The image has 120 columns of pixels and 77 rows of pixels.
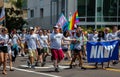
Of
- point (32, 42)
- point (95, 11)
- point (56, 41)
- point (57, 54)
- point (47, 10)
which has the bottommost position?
point (57, 54)

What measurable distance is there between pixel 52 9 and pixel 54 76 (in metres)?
46.9

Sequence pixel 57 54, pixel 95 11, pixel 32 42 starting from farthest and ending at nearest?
pixel 95 11
pixel 32 42
pixel 57 54

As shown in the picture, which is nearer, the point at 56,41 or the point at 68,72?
the point at 68,72

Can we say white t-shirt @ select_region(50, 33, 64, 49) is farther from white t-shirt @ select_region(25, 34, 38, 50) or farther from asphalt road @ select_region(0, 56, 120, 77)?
white t-shirt @ select_region(25, 34, 38, 50)

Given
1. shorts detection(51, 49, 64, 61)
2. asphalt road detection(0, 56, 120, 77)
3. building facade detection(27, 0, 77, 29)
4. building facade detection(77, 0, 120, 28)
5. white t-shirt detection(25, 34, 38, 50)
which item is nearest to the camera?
asphalt road detection(0, 56, 120, 77)

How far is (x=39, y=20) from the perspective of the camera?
69438mm

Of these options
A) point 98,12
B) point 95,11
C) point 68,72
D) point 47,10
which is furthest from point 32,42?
point 47,10

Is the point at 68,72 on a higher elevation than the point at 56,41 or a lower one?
lower

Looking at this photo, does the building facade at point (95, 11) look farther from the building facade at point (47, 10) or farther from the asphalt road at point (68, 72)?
the asphalt road at point (68, 72)

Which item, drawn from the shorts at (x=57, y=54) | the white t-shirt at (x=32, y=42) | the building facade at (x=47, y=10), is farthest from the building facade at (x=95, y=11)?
the shorts at (x=57, y=54)

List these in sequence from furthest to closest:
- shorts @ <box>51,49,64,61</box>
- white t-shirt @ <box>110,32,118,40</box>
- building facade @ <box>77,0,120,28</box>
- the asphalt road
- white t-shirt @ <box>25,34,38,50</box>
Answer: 1. building facade @ <box>77,0,120,28</box>
2. white t-shirt @ <box>110,32,118,40</box>
3. white t-shirt @ <box>25,34,38,50</box>
4. shorts @ <box>51,49,64,61</box>
5. the asphalt road

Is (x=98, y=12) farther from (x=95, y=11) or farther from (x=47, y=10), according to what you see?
(x=47, y=10)

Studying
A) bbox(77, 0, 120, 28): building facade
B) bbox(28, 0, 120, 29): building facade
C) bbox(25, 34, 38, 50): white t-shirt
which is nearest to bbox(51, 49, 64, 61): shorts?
bbox(25, 34, 38, 50): white t-shirt

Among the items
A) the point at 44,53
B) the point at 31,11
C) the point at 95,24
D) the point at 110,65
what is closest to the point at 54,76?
the point at 110,65
